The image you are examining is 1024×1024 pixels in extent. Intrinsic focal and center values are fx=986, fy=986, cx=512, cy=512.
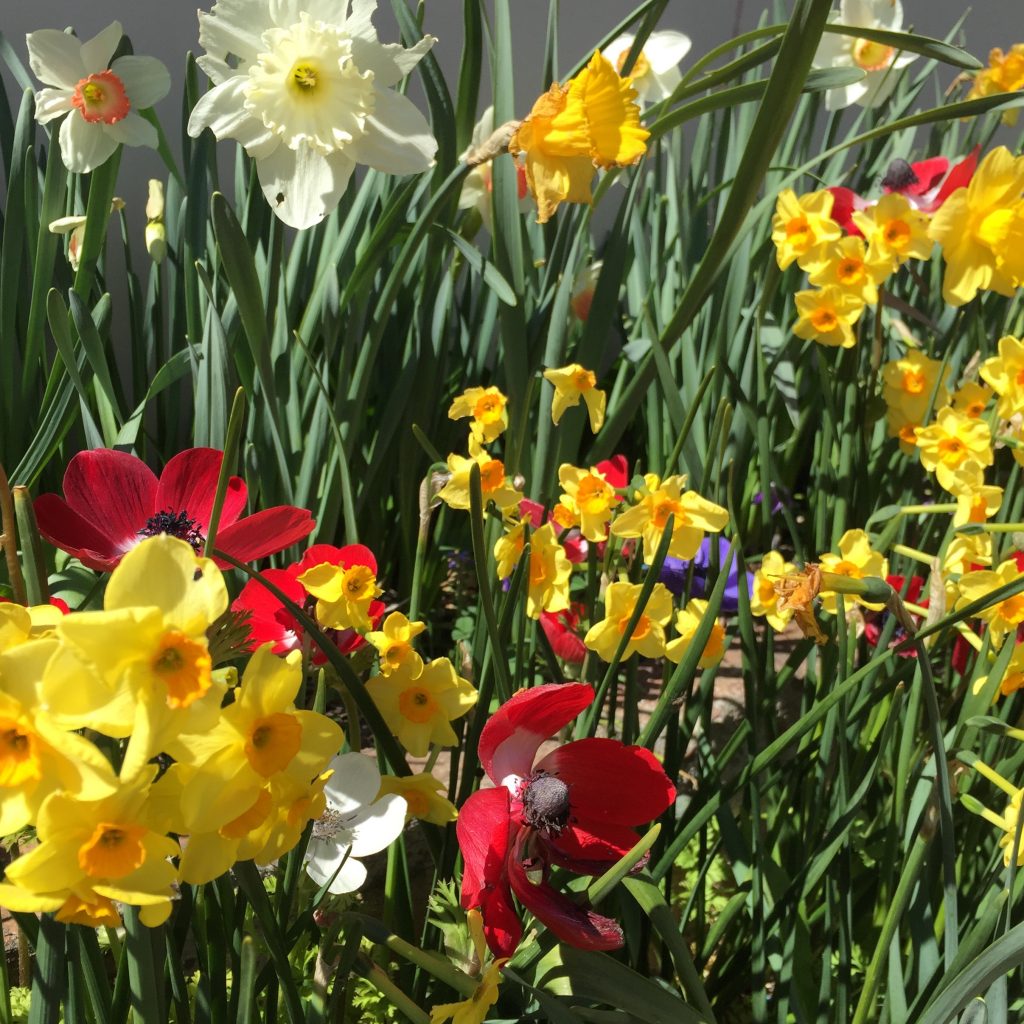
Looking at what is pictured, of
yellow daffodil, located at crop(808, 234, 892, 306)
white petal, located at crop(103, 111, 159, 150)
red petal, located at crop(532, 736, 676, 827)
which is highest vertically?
white petal, located at crop(103, 111, 159, 150)

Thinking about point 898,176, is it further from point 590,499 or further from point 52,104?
point 52,104

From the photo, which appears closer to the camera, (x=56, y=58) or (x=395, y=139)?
(x=395, y=139)

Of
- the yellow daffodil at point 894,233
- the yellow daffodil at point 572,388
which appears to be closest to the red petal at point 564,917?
the yellow daffodil at point 572,388

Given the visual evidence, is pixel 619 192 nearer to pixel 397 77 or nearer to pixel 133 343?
pixel 133 343

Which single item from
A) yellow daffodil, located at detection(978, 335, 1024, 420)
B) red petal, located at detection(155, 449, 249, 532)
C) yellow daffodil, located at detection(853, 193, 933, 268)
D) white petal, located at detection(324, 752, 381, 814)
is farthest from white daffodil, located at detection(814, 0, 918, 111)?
white petal, located at detection(324, 752, 381, 814)

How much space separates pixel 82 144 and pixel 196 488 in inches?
21.9

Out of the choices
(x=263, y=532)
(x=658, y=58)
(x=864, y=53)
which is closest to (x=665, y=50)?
(x=658, y=58)

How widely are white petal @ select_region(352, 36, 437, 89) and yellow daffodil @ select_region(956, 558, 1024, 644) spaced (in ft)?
2.25

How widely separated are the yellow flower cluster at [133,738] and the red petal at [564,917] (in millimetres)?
227

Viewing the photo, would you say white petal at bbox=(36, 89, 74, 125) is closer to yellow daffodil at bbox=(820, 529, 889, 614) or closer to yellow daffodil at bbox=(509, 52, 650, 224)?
yellow daffodil at bbox=(509, 52, 650, 224)

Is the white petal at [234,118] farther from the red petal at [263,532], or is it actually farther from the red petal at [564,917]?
the red petal at [564,917]

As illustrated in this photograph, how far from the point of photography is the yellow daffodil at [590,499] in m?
0.91

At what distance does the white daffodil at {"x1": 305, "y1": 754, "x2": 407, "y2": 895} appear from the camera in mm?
691

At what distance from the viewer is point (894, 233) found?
1.31 m
